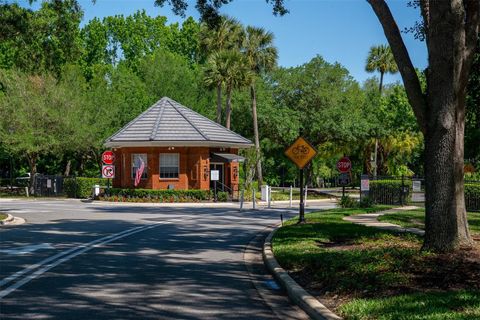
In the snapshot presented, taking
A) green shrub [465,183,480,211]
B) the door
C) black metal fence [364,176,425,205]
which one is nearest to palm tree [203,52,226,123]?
the door

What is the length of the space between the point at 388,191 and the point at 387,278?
901 inches

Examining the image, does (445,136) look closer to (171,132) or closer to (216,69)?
(171,132)

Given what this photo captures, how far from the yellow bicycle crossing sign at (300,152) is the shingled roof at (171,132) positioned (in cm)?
2009

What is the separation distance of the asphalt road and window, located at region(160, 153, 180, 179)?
782 inches

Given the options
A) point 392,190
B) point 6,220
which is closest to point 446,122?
point 6,220

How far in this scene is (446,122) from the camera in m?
9.38

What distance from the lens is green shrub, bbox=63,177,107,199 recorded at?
4159 centimetres

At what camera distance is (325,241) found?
13008mm

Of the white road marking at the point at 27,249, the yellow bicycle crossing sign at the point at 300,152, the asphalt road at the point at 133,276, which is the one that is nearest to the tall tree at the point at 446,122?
the asphalt road at the point at 133,276

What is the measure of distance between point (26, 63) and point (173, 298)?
14.8 metres

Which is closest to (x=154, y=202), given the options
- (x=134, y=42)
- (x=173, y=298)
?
(x=173, y=298)

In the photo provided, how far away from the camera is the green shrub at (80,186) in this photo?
41594 millimetres

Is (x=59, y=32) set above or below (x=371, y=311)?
above

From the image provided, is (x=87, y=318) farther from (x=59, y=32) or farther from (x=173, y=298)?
(x=59, y=32)
